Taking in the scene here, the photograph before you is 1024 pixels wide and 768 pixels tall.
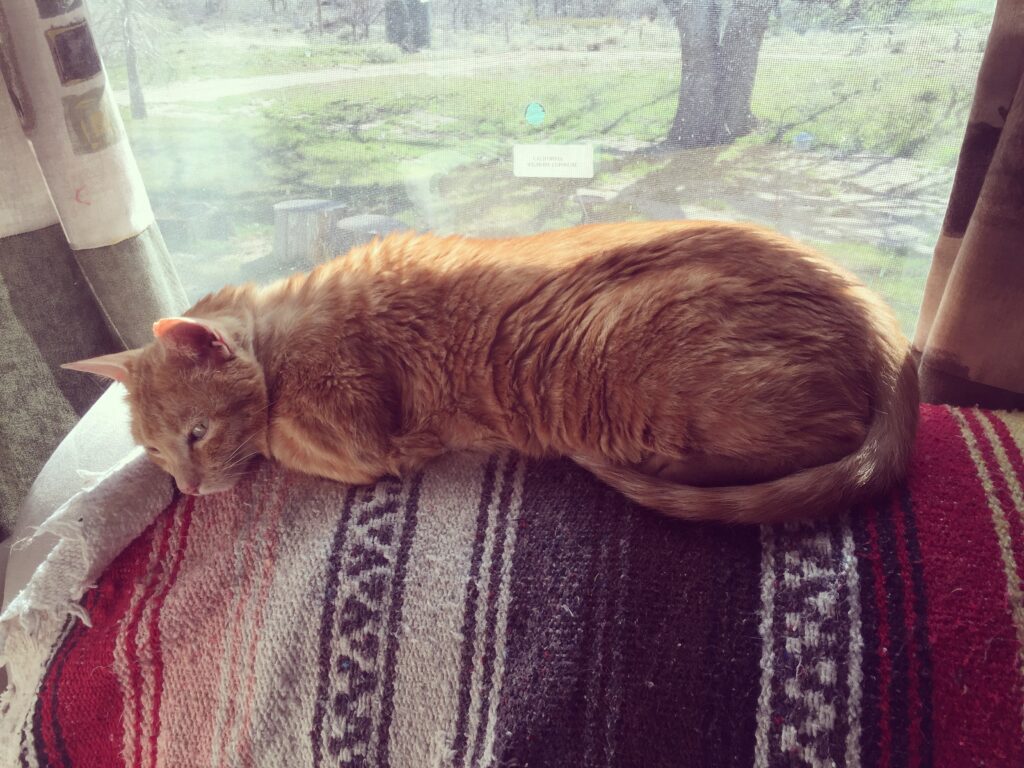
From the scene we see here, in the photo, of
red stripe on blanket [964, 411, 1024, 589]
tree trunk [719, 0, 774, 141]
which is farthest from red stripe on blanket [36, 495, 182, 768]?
tree trunk [719, 0, 774, 141]

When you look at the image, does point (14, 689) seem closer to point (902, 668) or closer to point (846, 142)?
point (902, 668)

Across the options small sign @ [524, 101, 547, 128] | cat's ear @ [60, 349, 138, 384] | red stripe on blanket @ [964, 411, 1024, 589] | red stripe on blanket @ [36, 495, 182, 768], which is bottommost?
red stripe on blanket @ [36, 495, 182, 768]

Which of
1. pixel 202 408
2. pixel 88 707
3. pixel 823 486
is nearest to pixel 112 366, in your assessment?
pixel 202 408

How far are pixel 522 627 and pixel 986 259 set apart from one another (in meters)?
0.84

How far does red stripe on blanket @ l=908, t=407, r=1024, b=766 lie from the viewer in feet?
2.69

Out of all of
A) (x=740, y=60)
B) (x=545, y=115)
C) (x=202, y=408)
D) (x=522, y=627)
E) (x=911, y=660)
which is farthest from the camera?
(x=545, y=115)

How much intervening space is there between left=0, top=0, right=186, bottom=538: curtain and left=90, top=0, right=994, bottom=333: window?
24 centimetres

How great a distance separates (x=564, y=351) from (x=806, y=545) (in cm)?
45

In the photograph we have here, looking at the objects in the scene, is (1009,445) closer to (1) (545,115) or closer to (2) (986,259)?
(2) (986,259)

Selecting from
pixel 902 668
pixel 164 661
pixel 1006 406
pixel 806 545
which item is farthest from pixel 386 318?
pixel 1006 406

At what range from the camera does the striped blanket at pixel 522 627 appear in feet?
2.84

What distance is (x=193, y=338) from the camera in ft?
3.82

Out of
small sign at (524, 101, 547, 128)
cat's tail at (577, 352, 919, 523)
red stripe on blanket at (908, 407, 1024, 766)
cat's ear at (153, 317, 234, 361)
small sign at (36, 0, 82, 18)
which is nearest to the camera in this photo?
red stripe on blanket at (908, 407, 1024, 766)

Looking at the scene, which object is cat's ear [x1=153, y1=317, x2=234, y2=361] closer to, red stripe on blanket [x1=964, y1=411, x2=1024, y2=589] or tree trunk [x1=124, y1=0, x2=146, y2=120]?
tree trunk [x1=124, y1=0, x2=146, y2=120]
